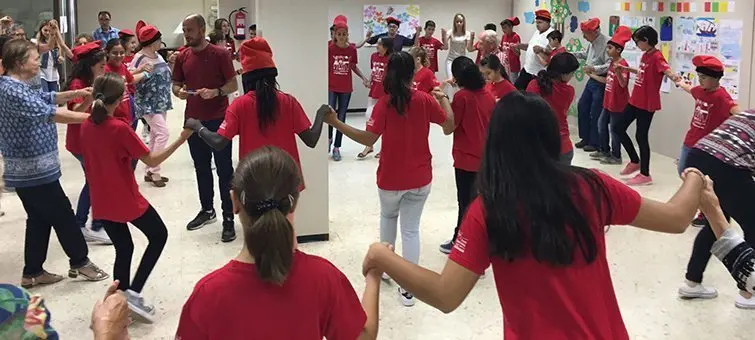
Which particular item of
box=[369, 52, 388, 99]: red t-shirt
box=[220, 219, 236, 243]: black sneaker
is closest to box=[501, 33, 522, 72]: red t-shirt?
box=[369, 52, 388, 99]: red t-shirt

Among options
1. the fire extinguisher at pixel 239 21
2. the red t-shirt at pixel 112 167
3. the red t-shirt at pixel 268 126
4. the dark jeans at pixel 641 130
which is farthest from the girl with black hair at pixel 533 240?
the fire extinguisher at pixel 239 21

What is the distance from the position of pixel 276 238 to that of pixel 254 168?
0.64 ft

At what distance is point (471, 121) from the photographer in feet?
14.5

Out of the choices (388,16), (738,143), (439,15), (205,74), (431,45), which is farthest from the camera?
(439,15)

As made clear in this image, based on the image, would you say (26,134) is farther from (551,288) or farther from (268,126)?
(551,288)

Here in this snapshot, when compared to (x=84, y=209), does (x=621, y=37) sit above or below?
above

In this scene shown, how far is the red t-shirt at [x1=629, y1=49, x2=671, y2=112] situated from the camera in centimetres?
708

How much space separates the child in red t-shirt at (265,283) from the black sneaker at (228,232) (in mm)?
3596

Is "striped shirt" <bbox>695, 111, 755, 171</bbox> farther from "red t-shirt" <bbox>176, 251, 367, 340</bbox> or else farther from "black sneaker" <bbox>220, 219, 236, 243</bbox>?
"black sneaker" <bbox>220, 219, 236, 243</bbox>

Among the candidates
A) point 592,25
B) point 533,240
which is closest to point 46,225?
point 533,240

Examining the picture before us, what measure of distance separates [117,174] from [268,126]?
34.1 inches

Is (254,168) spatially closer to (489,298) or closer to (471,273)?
(471,273)

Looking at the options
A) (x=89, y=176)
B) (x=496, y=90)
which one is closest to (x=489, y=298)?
(x=496, y=90)

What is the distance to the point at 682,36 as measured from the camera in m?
8.04
